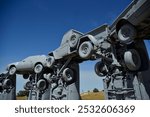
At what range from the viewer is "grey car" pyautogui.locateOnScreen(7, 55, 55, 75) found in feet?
47.7

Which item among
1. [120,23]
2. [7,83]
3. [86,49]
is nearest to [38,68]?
[7,83]

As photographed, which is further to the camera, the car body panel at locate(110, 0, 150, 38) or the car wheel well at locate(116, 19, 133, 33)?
the car wheel well at locate(116, 19, 133, 33)

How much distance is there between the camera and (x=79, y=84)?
43.5 ft

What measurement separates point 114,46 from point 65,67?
4.40 m

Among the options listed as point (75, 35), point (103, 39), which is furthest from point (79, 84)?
point (103, 39)

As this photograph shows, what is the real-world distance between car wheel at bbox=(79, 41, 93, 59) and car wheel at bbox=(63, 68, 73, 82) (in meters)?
2.53

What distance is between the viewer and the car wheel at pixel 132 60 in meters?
8.35

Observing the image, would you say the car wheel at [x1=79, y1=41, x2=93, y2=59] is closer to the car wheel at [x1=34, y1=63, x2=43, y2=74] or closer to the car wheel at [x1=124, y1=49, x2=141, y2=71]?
the car wheel at [x1=124, y1=49, x2=141, y2=71]

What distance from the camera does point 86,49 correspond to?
35.1 feet

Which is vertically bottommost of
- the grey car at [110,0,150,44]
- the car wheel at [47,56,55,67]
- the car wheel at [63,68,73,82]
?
the car wheel at [63,68,73,82]

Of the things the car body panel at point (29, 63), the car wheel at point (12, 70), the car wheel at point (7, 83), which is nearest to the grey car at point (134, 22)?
the car body panel at point (29, 63)

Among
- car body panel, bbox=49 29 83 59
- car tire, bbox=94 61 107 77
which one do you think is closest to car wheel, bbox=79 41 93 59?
car tire, bbox=94 61 107 77

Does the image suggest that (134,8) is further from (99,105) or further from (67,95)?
(67,95)

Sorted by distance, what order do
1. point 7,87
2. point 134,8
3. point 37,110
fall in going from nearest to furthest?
point 37,110 < point 134,8 < point 7,87
